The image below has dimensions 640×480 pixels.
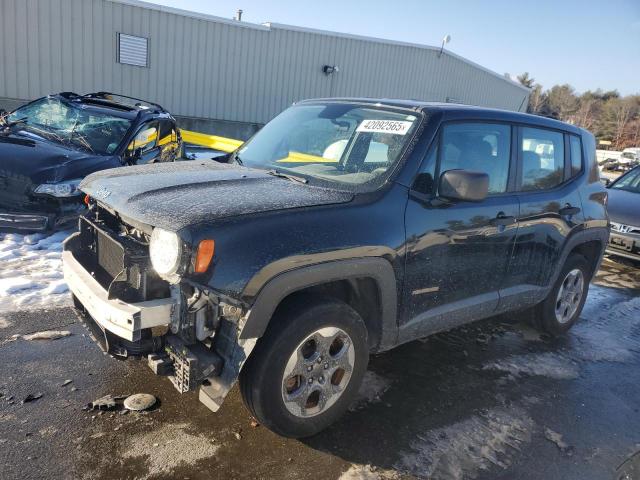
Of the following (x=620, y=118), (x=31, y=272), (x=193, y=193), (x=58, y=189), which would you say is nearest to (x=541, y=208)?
(x=193, y=193)

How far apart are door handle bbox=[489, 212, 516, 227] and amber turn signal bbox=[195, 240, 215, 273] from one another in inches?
82.1

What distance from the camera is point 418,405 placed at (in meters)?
3.46

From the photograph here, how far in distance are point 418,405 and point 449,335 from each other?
136cm

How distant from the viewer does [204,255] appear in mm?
2373

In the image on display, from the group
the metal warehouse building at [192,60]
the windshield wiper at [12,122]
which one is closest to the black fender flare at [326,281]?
the windshield wiper at [12,122]

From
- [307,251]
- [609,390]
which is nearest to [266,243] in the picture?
[307,251]

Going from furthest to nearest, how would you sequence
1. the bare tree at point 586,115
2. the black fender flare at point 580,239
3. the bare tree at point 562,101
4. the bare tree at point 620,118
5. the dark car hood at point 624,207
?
the bare tree at point 562,101 → the bare tree at point 586,115 → the bare tree at point 620,118 → the dark car hood at point 624,207 → the black fender flare at point 580,239

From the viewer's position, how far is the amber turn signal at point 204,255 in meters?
2.36

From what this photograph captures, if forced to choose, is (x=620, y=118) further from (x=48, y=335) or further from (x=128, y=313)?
(x=128, y=313)

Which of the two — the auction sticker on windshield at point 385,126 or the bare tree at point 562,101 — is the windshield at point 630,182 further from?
the bare tree at point 562,101

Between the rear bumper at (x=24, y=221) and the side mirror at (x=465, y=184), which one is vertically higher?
the side mirror at (x=465, y=184)

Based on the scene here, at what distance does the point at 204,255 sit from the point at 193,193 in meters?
0.59

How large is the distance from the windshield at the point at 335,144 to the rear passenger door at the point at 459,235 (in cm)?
25

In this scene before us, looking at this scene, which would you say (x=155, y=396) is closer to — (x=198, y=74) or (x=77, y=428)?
(x=77, y=428)
